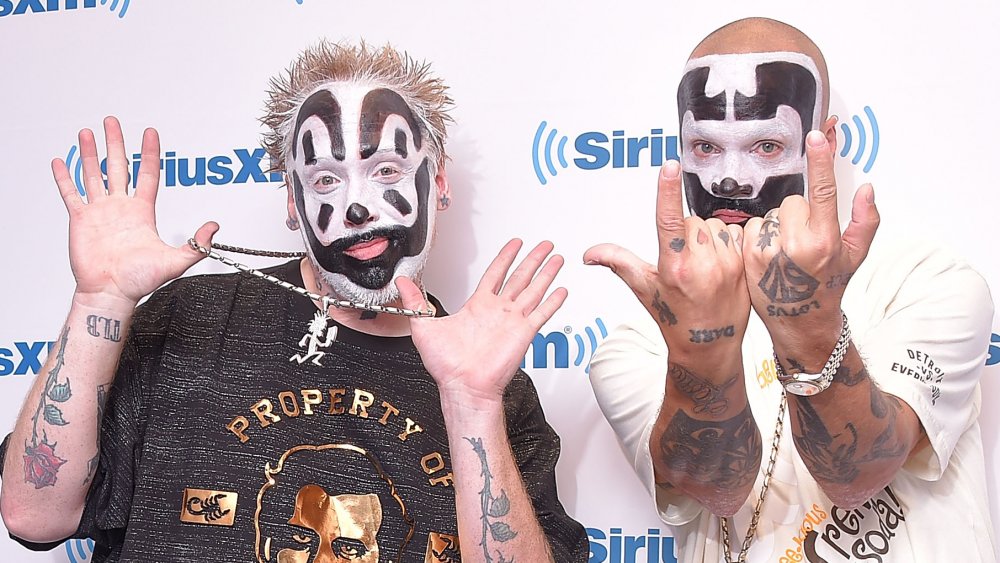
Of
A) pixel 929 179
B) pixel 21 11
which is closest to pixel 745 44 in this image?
pixel 929 179

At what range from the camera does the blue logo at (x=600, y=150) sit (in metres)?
2.09

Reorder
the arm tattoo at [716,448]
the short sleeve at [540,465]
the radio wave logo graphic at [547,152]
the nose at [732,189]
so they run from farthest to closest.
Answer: the radio wave logo graphic at [547,152]
the short sleeve at [540,465]
the nose at [732,189]
the arm tattoo at [716,448]

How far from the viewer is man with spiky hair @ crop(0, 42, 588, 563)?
1535 mm

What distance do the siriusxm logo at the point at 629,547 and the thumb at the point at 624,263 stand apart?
2.67 feet

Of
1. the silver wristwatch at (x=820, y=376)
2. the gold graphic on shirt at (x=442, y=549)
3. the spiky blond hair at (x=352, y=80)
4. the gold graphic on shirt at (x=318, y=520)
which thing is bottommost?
the gold graphic on shirt at (x=442, y=549)

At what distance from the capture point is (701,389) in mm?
1399

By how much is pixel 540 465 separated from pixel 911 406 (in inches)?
23.3

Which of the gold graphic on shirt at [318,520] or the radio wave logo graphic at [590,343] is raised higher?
the radio wave logo graphic at [590,343]

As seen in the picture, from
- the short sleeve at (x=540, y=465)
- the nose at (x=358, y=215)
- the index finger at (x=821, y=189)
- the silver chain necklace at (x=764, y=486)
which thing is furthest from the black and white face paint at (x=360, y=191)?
the index finger at (x=821, y=189)

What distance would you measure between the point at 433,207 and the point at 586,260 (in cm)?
51

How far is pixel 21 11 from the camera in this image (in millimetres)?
2434

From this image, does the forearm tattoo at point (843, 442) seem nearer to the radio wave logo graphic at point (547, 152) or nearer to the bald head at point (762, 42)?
the bald head at point (762, 42)

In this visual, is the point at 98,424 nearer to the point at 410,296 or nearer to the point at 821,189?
the point at 410,296

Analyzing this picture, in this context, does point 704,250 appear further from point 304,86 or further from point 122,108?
point 122,108
